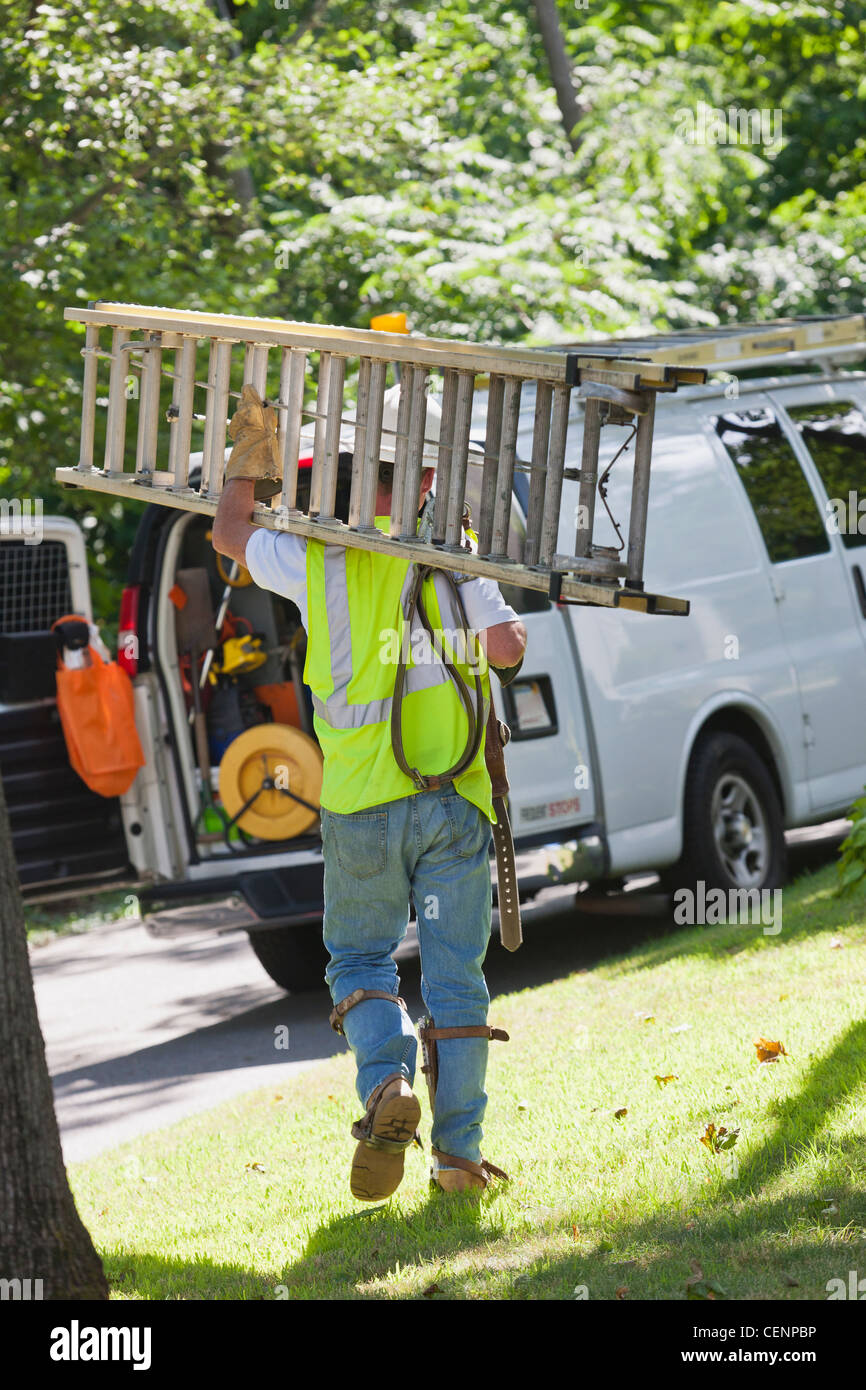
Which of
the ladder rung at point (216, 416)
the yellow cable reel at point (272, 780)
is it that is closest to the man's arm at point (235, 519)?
the ladder rung at point (216, 416)

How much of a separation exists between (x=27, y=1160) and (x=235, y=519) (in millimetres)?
1690

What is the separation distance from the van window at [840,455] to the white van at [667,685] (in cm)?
2

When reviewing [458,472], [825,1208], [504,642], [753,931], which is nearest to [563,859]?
[753,931]

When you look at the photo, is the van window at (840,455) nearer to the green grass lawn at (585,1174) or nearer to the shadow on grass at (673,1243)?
the green grass lawn at (585,1174)

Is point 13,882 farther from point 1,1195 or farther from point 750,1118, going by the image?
point 750,1118

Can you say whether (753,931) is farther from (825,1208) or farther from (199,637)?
(825,1208)

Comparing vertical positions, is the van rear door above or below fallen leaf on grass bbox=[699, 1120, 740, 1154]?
above

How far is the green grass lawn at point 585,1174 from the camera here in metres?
3.61

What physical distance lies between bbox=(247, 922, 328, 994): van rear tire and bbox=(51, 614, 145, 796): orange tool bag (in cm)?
116

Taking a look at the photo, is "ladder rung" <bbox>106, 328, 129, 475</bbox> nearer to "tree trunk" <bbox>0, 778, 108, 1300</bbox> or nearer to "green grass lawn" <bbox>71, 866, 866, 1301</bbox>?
"tree trunk" <bbox>0, 778, 108, 1300</bbox>

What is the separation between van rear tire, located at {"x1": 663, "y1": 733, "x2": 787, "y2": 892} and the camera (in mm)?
7711

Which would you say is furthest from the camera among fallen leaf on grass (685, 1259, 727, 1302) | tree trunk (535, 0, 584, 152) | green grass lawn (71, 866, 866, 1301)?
tree trunk (535, 0, 584, 152)

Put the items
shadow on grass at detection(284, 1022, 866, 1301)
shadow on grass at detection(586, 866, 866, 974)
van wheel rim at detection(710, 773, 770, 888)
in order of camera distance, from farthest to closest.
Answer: van wheel rim at detection(710, 773, 770, 888) → shadow on grass at detection(586, 866, 866, 974) → shadow on grass at detection(284, 1022, 866, 1301)

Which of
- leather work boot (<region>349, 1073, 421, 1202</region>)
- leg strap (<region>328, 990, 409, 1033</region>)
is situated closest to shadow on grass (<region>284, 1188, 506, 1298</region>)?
leather work boot (<region>349, 1073, 421, 1202</region>)
